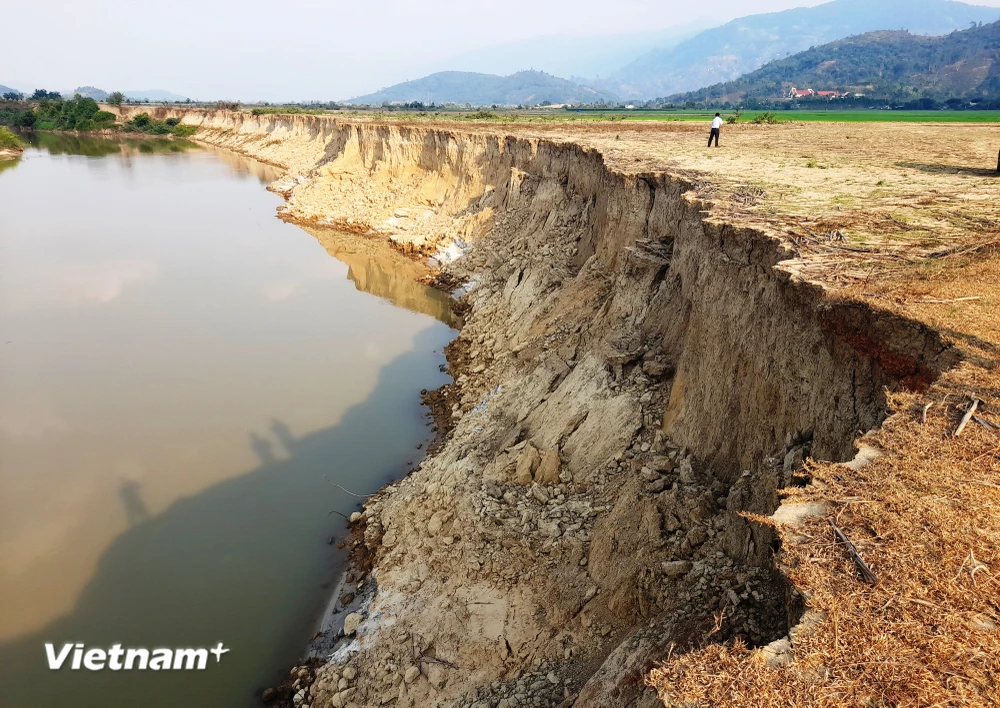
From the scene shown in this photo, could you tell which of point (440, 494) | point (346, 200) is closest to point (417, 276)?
point (346, 200)

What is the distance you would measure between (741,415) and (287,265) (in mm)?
24333

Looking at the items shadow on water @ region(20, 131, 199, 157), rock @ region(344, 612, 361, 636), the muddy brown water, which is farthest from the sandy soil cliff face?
shadow on water @ region(20, 131, 199, 157)

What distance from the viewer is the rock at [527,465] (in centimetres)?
964

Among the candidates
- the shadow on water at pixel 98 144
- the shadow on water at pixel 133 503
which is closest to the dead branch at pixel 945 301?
the shadow on water at pixel 133 503

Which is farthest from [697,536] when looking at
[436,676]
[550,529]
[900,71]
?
[900,71]

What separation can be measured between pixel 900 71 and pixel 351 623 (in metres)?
201

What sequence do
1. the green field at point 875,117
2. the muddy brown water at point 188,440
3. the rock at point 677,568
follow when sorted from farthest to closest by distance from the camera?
the green field at point 875,117 < the muddy brown water at point 188,440 < the rock at point 677,568

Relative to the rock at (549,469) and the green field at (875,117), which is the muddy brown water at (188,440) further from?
the green field at (875,117)

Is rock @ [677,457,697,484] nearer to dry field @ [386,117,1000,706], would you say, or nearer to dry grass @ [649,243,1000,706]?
dry field @ [386,117,1000,706]

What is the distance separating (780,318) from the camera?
6.95 meters

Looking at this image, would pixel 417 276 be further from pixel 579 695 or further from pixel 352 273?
pixel 579 695

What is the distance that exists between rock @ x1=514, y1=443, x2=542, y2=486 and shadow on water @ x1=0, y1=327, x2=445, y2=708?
382 centimetres

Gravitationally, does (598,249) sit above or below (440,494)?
above

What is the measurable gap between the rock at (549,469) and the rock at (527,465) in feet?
0.32
